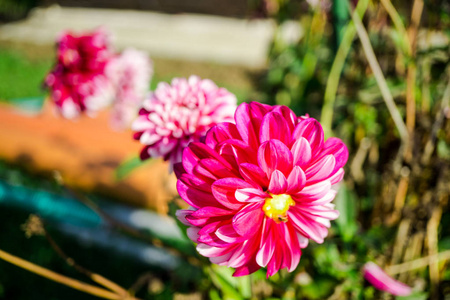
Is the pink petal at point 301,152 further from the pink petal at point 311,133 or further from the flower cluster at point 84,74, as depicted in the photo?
the flower cluster at point 84,74

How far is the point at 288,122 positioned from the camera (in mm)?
425

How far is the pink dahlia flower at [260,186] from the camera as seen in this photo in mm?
404

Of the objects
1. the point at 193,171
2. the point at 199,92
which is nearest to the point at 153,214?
the point at 199,92

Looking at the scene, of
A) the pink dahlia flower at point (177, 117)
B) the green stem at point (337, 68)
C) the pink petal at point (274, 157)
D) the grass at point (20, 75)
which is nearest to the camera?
the pink petal at point (274, 157)

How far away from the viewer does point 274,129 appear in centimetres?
41

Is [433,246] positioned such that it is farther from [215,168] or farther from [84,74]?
[84,74]

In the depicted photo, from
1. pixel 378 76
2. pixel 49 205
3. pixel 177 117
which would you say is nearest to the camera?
pixel 177 117

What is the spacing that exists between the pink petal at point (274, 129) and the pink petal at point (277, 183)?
1.5 inches

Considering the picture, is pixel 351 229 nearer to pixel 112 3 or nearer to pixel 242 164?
pixel 242 164

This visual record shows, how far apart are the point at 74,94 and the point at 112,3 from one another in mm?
7288

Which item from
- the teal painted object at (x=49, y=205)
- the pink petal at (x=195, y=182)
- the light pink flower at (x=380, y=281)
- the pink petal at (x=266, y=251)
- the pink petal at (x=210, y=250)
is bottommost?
the teal painted object at (x=49, y=205)

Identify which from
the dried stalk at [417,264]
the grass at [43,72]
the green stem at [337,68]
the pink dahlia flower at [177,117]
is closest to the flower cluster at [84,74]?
the pink dahlia flower at [177,117]

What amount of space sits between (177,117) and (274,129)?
0.16 metres

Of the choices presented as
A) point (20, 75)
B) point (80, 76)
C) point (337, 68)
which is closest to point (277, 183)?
point (337, 68)
